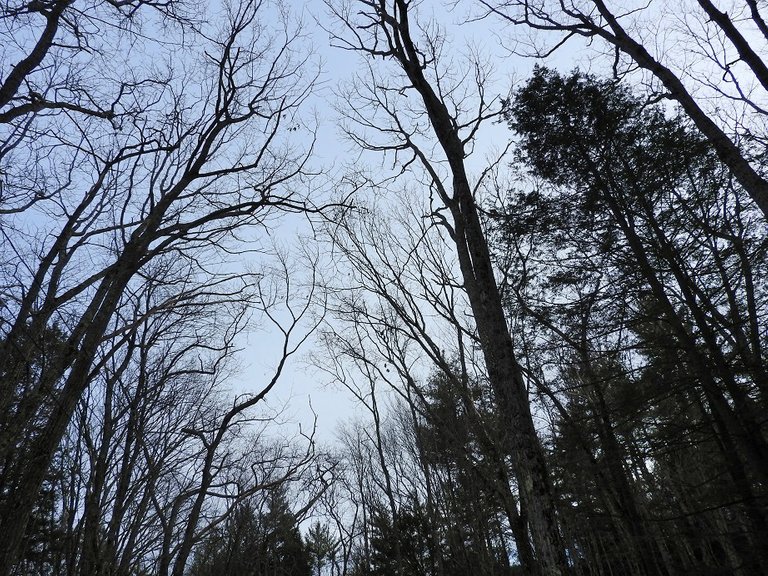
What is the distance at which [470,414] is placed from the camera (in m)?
10.7

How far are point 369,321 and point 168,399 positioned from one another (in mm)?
6388

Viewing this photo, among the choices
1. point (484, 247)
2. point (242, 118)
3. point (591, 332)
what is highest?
point (242, 118)

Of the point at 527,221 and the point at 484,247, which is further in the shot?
the point at 527,221

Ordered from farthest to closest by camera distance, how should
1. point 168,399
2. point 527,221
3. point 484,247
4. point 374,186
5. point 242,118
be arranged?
point 374,186, point 527,221, point 168,399, point 242,118, point 484,247

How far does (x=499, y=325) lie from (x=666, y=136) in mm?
4696

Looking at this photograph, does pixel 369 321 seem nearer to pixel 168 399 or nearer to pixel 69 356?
pixel 168 399

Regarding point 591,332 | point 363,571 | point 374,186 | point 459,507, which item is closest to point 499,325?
point 591,332

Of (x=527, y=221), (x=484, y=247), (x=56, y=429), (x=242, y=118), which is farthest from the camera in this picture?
(x=527, y=221)

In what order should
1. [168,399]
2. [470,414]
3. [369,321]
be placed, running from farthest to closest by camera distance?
1. [369,321]
2. [470,414]
3. [168,399]

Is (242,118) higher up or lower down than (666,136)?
higher up

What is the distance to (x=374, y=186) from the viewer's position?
9727 mm

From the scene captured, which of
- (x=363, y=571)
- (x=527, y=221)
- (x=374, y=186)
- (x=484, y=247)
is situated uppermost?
(x=374, y=186)

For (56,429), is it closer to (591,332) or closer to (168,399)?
(168,399)

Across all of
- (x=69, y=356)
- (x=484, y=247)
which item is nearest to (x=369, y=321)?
(x=484, y=247)
